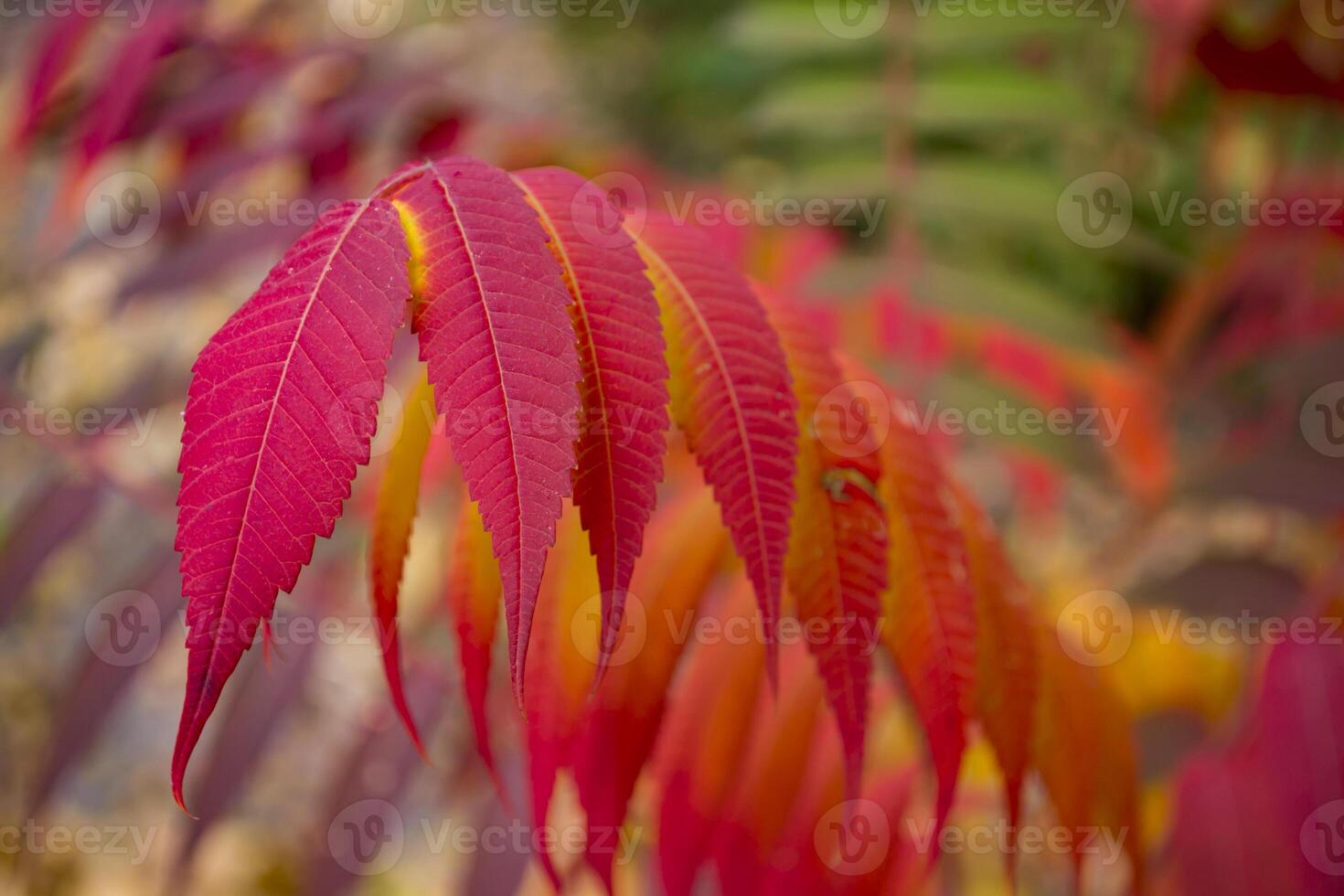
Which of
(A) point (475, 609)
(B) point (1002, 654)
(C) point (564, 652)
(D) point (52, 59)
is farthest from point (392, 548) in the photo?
(D) point (52, 59)

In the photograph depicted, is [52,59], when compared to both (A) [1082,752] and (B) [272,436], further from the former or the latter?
(A) [1082,752]

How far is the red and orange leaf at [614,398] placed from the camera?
0.31 metres

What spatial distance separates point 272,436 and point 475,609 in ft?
0.47

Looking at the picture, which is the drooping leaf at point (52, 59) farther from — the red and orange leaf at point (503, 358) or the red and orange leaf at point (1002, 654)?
the red and orange leaf at point (1002, 654)

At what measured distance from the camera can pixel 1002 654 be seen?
0.44 meters

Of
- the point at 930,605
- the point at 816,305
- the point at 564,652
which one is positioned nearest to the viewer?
the point at 930,605

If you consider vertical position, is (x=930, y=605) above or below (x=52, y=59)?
below

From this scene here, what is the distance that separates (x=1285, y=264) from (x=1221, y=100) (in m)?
0.23

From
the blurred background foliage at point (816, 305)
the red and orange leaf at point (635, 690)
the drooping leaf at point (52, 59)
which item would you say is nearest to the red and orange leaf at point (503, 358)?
the red and orange leaf at point (635, 690)

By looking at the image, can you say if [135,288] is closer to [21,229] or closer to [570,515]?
[570,515]

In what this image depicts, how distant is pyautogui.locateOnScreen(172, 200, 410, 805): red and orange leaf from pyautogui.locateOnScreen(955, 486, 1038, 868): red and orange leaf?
0.27 m

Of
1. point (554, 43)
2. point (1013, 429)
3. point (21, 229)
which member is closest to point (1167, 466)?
point (1013, 429)

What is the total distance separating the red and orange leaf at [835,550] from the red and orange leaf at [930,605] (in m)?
0.02

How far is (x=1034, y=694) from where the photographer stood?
17.3 inches
